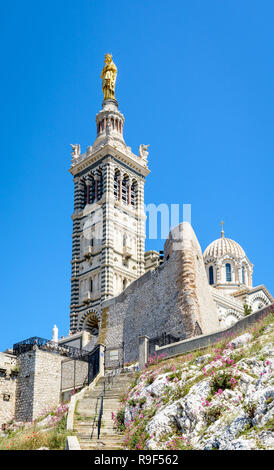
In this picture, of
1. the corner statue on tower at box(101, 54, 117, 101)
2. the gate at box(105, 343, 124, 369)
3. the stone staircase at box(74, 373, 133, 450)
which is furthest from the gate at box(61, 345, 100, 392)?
the corner statue on tower at box(101, 54, 117, 101)

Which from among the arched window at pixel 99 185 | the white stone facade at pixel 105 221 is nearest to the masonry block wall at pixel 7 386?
the white stone facade at pixel 105 221

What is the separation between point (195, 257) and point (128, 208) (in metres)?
23.2

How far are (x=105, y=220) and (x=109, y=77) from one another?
16.2 m

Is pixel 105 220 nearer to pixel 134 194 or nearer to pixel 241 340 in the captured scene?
→ pixel 134 194

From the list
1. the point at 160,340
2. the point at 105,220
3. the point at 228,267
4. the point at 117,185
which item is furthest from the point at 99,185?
the point at 160,340

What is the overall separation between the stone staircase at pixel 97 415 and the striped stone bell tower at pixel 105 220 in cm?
2372

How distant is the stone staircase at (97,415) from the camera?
52.1 feet

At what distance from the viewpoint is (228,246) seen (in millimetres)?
58969

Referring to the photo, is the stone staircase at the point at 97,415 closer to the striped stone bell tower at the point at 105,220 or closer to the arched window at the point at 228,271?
the striped stone bell tower at the point at 105,220

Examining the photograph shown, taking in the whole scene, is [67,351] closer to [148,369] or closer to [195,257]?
[195,257]

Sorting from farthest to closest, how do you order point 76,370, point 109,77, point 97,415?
1. point 109,77
2. point 76,370
3. point 97,415

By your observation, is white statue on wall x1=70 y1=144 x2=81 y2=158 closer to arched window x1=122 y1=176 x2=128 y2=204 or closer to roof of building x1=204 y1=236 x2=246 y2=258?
arched window x1=122 y1=176 x2=128 y2=204

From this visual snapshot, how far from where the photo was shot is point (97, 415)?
1823 cm
